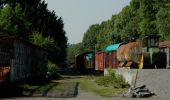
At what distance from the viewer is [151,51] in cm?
3506

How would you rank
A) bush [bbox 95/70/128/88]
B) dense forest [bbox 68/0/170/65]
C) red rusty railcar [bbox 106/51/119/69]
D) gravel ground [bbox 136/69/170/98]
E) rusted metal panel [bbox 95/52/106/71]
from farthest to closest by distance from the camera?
dense forest [bbox 68/0/170/65]
rusted metal panel [bbox 95/52/106/71]
red rusty railcar [bbox 106/51/119/69]
bush [bbox 95/70/128/88]
gravel ground [bbox 136/69/170/98]

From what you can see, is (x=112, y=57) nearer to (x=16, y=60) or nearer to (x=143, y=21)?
(x=16, y=60)

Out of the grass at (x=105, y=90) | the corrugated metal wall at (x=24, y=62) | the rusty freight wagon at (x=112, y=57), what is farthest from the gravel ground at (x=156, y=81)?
the rusty freight wagon at (x=112, y=57)

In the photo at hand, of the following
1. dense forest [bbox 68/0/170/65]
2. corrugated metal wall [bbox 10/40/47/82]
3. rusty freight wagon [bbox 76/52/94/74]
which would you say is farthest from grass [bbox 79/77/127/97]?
rusty freight wagon [bbox 76/52/94/74]

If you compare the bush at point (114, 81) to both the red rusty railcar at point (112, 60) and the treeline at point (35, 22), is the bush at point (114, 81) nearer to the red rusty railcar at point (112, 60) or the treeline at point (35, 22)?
the red rusty railcar at point (112, 60)

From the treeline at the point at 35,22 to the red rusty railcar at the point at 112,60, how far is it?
2697 centimetres

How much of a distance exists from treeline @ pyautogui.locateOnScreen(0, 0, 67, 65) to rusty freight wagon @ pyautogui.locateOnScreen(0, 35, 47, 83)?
33318mm

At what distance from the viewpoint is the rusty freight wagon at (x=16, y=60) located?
28828mm

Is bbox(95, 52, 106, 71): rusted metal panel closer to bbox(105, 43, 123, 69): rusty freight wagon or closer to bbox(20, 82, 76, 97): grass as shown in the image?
bbox(105, 43, 123, 69): rusty freight wagon

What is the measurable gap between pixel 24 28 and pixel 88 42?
114104mm

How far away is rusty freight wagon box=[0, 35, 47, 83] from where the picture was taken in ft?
94.6

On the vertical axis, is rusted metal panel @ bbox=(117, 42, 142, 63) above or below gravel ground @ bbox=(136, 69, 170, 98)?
above

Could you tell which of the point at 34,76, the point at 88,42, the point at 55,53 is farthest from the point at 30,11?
the point at 88,42

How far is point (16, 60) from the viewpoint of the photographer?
113 ft
